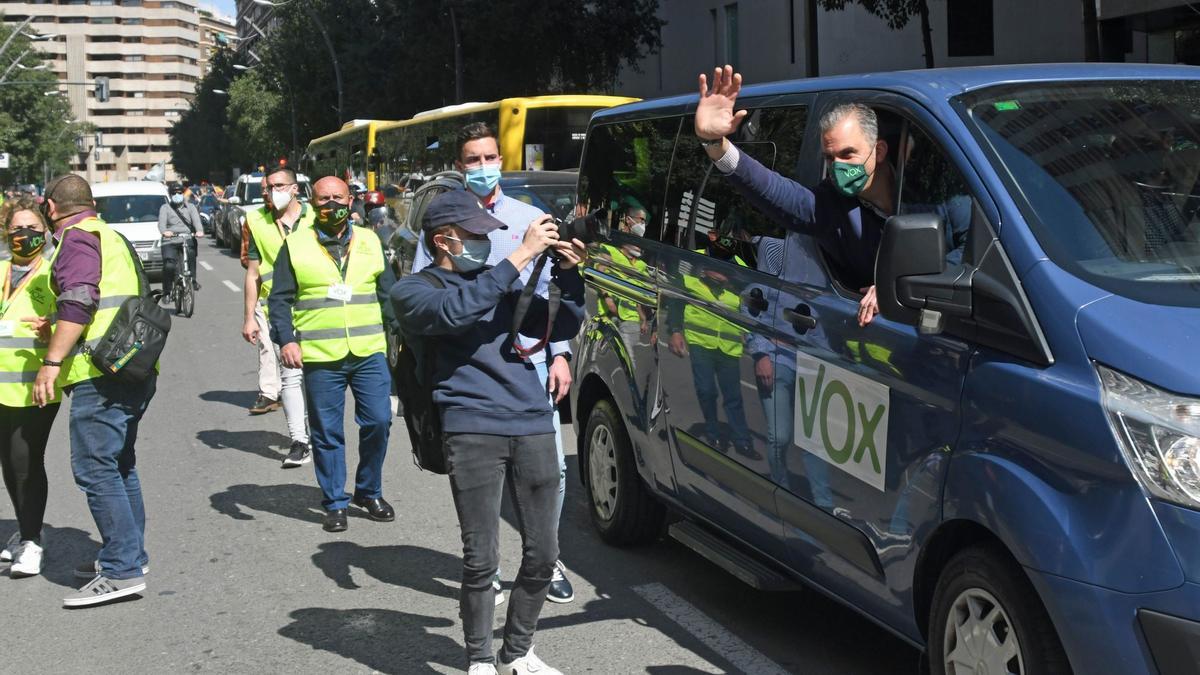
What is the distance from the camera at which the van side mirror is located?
12.1ft

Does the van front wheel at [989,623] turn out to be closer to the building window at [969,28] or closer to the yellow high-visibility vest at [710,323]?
the yellow high-visibility vest at [710,323]

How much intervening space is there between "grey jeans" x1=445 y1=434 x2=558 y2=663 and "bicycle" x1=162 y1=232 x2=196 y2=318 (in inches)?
600

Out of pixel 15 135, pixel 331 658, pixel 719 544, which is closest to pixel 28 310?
pixel 331 658

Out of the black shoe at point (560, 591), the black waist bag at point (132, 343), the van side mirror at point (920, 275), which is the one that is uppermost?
the van side mirror at point (920, 275)

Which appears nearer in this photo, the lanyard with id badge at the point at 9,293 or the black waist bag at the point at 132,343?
the black waist bag at the point at 132,343

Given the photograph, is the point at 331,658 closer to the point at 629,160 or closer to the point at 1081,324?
the point at 629,160

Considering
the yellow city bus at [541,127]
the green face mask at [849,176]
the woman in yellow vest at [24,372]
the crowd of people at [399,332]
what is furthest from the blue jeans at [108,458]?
the yellow city bus at [541,127]

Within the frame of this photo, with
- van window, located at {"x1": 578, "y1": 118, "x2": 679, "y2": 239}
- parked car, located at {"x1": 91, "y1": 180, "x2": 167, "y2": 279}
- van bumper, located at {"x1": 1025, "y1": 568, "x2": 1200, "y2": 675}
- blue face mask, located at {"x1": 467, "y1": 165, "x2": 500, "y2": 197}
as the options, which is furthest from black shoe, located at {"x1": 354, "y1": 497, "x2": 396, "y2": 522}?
parked car, located at {"x1": 91, "y1": 180, "x2": 167, "y2": 279}

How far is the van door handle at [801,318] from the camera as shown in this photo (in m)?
4.43

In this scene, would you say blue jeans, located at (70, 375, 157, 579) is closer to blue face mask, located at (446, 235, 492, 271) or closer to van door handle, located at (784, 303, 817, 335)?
blue face mask, located at (446, 235, 492, 271)

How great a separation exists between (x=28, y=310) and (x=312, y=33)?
47187mm

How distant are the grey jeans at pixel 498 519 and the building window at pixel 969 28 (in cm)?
2246

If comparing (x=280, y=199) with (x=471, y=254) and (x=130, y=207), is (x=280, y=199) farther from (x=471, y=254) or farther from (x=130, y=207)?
(x=130, y=207)

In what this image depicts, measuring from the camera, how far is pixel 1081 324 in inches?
133
